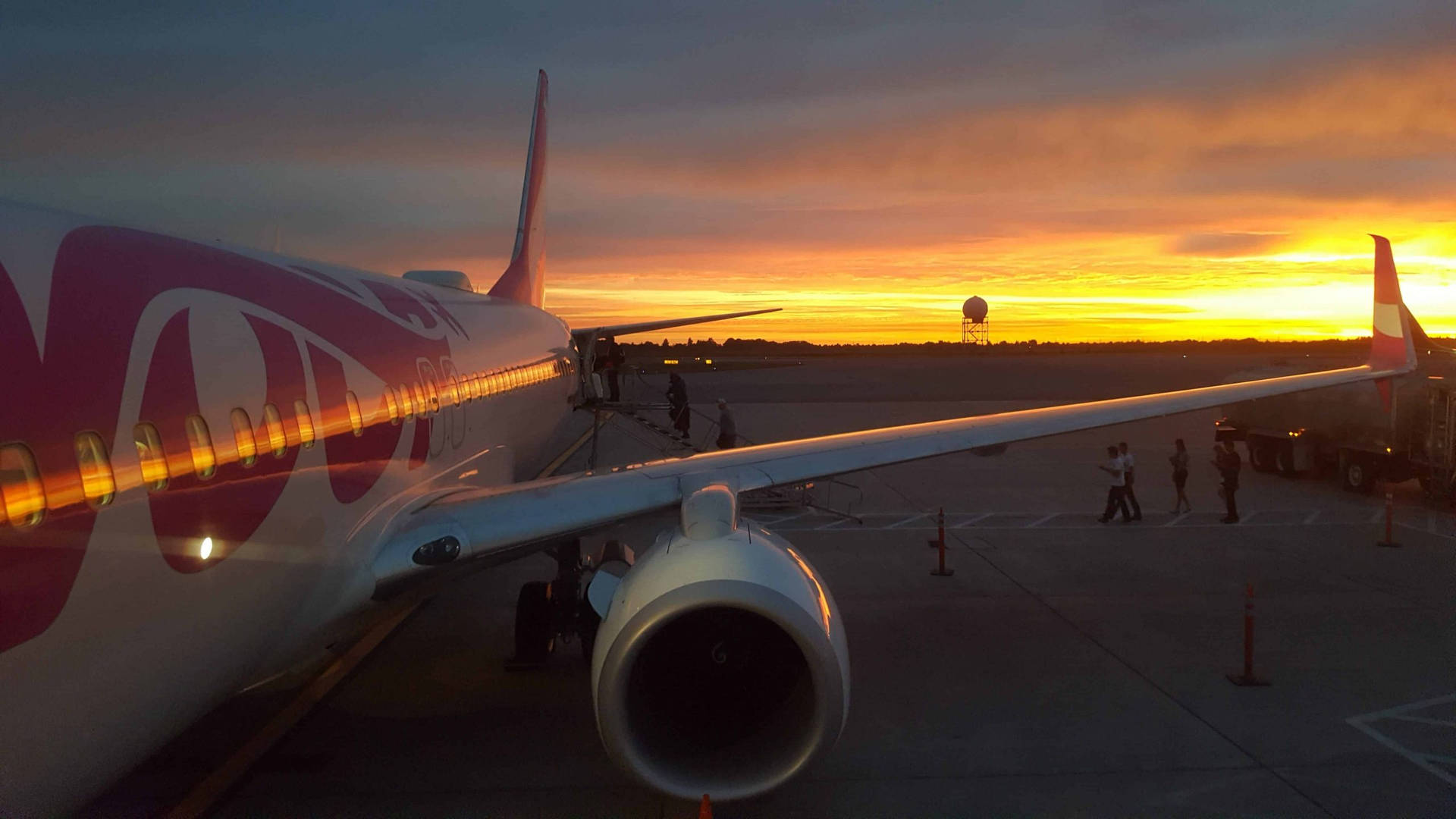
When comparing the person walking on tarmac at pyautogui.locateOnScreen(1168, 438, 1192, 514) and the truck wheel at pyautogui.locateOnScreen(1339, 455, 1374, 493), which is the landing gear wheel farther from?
the truck wheel at pyautogui.locateOnScreen(1339, 455, 1374, 493)

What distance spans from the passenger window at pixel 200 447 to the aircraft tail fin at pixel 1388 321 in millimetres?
13793

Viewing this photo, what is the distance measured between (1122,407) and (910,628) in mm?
3497

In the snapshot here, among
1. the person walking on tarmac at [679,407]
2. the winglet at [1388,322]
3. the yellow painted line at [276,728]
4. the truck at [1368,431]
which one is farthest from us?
the person walking on tarmac at [679,407]

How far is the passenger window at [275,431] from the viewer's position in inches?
213

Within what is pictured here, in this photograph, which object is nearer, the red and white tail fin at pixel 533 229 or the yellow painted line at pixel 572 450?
the red and white tail fin at pixel 533 229

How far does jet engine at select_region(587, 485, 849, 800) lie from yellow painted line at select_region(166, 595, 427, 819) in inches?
97.1

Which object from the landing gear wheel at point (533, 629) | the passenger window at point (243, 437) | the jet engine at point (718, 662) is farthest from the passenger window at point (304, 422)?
the landing gear wheel at point (533, 629)

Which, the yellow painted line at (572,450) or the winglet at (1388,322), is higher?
the winglet at (1388,322)

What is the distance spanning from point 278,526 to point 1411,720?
8567mm

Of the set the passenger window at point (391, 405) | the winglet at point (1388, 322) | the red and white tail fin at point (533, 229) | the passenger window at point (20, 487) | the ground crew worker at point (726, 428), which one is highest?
the red and white tail fin at point (533, 229)

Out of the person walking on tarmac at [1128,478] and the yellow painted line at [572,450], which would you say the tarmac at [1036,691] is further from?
the yellow painted line at [572,450]

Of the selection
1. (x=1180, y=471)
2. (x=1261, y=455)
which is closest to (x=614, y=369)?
(x=1180, y=471)

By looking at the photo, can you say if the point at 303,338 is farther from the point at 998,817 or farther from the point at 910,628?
the point at 910,628

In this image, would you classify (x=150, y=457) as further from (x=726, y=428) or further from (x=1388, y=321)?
(x=726, y=428)
